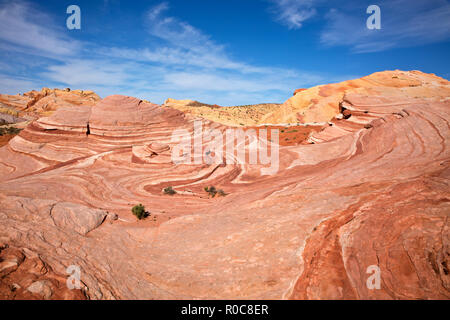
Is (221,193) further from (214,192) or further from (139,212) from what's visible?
(139,212)

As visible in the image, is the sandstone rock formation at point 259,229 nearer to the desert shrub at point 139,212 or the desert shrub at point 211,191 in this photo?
the desert shrub at point 139,212

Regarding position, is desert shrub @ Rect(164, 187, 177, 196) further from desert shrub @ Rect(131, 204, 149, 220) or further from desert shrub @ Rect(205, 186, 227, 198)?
desert shrub @ Rect(131, 204, 149, 220)

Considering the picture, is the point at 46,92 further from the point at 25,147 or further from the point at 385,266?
the point at 385,266

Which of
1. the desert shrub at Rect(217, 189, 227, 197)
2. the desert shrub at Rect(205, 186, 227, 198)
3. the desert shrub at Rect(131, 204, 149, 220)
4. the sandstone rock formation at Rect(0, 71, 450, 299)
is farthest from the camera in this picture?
the desert shrub at Rect(205, 186, 227, 198)

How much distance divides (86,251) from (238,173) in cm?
1270

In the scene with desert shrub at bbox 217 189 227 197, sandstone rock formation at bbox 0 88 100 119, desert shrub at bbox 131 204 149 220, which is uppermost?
sandstone rock formation at bbox 0 88 100 119

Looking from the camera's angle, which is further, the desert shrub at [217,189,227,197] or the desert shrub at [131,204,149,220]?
the desert shrub at [217,189,227,197]

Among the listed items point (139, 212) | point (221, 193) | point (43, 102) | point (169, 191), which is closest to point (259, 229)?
point (139, 212)

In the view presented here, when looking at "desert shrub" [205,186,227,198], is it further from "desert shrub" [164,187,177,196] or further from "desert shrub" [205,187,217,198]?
"desert shrub" [164,187,177,196]

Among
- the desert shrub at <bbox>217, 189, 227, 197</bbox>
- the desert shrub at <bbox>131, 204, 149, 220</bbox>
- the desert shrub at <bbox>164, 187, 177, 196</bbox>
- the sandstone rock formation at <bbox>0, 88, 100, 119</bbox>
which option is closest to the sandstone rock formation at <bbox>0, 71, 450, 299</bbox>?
the desert shrub at <bbox>131, 204, 149, 220</bbox>

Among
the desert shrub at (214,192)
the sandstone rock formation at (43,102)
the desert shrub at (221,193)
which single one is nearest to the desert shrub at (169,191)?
the desert shrub at (214,192)

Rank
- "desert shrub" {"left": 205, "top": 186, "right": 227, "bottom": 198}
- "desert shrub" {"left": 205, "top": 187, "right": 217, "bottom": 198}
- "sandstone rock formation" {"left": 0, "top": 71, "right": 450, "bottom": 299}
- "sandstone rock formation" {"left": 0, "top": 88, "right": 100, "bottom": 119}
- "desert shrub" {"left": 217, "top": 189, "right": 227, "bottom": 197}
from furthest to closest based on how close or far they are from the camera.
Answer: "sandstone rock formation" {"left": 0, "top": 88, "right": 100, "bottom": 119} < "desert shrub" {"left": 205, "top": 187, "right": 217, "bottom": 198} < "desert shrub" {"left": 205, "top": 186, "right": 227, "bottom": 198} < "desert shrub" {"left": 217, "top": 189, "right": 227, "bottom": 197} < "sandstone rock formation" {"left": 0, "top": 71, "right": 450, "bottom": 299}

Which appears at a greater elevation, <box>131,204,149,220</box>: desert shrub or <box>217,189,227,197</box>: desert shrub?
<box>217,189,227,197</box>: desert shrub

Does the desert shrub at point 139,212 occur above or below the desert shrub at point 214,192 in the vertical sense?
below
